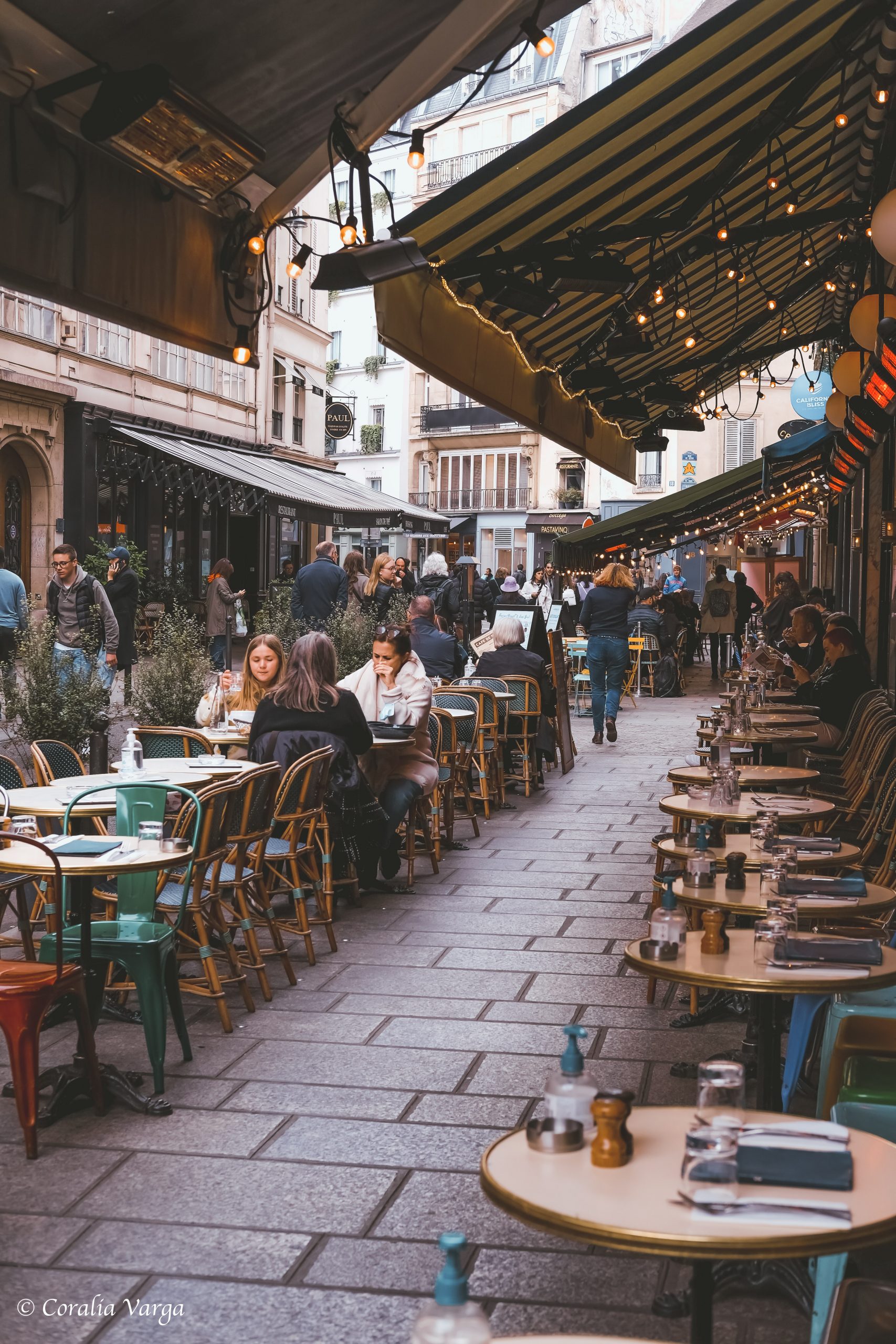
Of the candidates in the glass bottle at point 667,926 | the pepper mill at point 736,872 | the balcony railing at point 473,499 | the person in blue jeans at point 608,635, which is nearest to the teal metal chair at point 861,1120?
the glass bottle at point 667,926

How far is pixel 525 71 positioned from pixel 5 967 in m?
47.7

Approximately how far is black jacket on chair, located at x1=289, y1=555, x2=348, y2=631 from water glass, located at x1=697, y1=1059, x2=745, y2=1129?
11.5 meters

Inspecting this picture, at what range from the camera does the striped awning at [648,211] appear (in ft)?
21.3

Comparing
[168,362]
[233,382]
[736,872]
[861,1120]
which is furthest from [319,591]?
[233,382]

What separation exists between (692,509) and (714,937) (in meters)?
17.5

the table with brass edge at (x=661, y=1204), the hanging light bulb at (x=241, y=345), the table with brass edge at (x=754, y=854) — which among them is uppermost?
the hanging light bulb at (x=241, y=345)

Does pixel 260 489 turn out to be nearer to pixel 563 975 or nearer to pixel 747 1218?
pixel 563 975

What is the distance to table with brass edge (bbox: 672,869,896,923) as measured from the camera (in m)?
3.79

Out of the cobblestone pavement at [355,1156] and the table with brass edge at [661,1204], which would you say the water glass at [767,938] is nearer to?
the cobblestone pavement at [355,1156]

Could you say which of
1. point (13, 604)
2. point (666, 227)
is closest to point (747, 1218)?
point (666, 227)

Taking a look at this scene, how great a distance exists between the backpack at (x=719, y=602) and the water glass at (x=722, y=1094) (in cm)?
1990

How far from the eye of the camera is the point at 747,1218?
1934mm

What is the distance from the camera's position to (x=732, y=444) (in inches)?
1574

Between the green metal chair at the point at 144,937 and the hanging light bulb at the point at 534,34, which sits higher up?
the hanging light bulb at the point at 534,34
